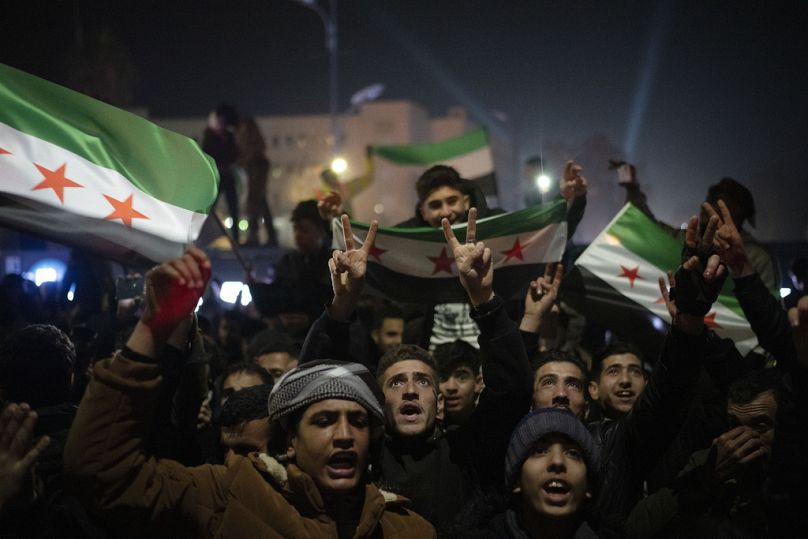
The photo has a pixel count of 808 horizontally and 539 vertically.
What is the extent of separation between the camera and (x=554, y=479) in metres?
3.56

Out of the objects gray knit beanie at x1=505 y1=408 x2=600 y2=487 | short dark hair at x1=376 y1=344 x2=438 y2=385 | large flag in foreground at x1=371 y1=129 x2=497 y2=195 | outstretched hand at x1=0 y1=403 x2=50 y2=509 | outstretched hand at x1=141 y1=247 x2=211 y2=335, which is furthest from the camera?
large flag in foreground at x1=371 y1=129 x2=497 y2=195

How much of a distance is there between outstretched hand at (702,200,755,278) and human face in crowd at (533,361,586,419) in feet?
3.65

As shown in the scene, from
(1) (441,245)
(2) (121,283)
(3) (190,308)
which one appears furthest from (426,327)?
(3) (190,308)

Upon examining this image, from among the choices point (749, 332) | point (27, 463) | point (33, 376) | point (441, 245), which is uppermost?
point (441, 245)

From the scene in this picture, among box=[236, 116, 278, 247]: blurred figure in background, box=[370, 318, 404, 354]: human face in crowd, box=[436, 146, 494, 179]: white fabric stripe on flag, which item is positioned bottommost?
box=[370, 318, 404, 354]: human face in crowd

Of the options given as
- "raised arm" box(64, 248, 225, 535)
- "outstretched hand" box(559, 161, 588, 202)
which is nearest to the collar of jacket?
"raised arm" box(64, 248, 225, 535)

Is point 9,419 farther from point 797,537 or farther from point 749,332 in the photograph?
point 749,332

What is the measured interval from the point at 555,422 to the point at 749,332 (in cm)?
327

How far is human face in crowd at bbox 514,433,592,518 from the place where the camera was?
3537mm

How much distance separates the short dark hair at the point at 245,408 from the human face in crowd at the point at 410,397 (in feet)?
1.97

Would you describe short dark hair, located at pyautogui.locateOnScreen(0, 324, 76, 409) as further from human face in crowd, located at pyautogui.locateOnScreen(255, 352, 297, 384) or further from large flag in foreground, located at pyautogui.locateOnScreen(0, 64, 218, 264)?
human face in crowd, located at pyautogui.locateOnScreen(255, 352, 297, 384)

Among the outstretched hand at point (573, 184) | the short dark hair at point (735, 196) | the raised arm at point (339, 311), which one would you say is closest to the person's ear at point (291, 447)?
the raised arm at point (339, 311)

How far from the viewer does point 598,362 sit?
19.0 feet

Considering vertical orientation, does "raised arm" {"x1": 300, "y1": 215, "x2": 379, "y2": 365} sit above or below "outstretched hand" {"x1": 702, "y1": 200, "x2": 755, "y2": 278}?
below
